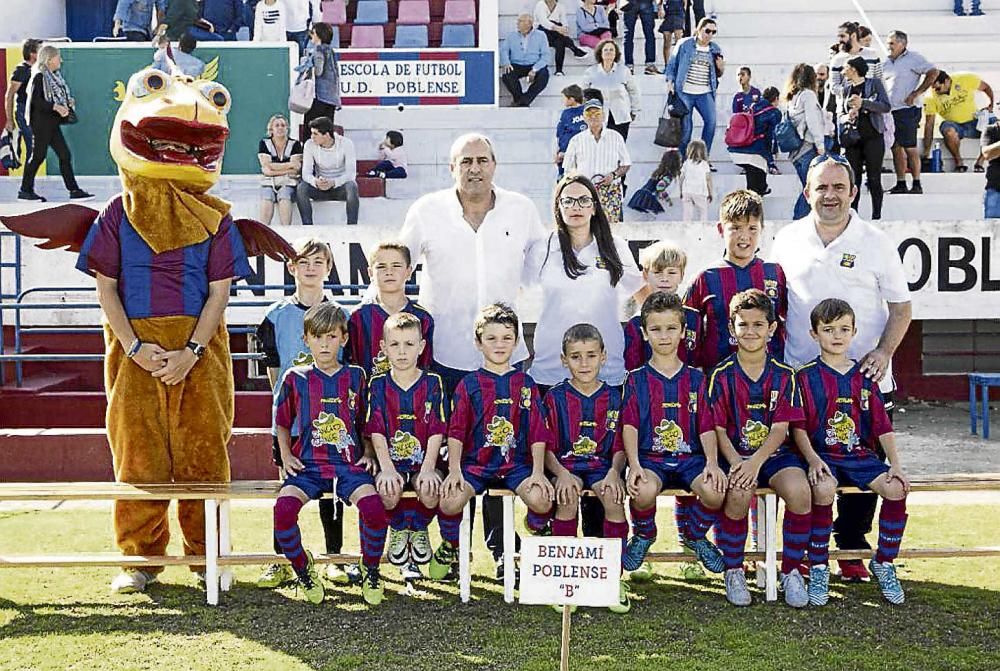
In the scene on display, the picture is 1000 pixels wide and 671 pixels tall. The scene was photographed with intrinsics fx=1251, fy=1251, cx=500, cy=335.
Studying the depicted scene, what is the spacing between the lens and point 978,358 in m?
10.9

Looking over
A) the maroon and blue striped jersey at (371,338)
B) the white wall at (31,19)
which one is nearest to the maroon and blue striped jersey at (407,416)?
the maroon and blue striped jersey at (371,338)

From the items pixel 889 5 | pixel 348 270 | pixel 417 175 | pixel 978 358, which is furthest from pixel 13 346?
pixel 889 5

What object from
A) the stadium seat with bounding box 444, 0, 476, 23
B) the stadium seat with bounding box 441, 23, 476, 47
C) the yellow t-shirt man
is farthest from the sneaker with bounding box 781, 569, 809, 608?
the stadium seat with bounding box 444, 0, 476, 23

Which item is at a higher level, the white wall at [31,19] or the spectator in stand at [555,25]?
the white wall at [31,19]

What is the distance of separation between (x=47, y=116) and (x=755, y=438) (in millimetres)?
8173

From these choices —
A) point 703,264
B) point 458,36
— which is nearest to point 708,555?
point 703,264

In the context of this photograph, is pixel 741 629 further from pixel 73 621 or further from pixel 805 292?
pixel 73 621

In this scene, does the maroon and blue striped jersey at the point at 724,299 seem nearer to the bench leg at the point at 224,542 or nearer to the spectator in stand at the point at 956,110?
the bench leg at the point at 224,542

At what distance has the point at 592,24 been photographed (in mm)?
14289

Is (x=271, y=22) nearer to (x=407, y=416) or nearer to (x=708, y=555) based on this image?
(x=407, y=416)

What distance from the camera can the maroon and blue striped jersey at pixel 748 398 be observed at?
4.77m

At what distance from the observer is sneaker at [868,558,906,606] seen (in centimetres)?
480

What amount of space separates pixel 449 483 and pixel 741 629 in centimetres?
119

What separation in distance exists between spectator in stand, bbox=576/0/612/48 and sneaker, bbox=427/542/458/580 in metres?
10.2
